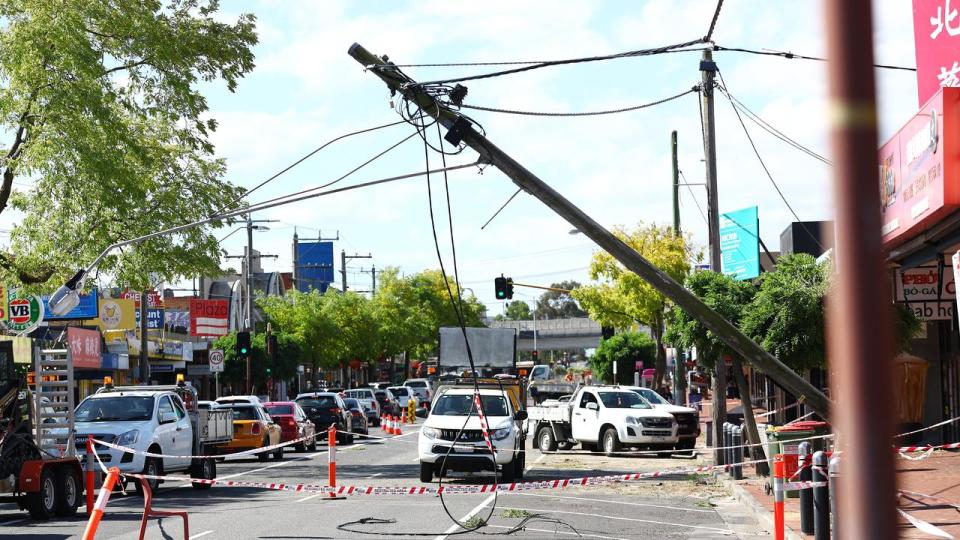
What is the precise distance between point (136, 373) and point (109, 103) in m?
29.5

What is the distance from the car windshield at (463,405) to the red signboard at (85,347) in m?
15.0

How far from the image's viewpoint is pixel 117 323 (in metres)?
48.6

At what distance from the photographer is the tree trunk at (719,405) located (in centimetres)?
2350

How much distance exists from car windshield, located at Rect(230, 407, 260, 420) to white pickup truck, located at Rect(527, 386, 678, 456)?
7569 millimetres

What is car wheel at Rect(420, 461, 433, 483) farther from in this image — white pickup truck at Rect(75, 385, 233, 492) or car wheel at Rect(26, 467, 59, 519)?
car wheel at Rect(26, 467, 59, 519)

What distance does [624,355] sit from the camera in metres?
73.7

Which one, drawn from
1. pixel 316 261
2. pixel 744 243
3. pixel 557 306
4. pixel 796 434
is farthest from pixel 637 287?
pixel 557 306

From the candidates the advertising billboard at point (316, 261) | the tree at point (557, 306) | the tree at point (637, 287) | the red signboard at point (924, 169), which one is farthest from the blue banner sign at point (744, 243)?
the tree at point (557, 306)

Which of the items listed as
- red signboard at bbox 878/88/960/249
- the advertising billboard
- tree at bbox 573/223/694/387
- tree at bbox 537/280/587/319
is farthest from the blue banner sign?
tree at bbox 537/280/587/319

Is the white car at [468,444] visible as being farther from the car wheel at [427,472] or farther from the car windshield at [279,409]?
the car windshield at [279,409]

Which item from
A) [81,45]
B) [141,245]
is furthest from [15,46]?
[141,245]

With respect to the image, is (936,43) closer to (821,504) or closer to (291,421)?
(821,504)

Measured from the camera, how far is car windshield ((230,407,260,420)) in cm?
3084

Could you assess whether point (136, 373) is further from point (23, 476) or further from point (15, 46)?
point (23, 476)
